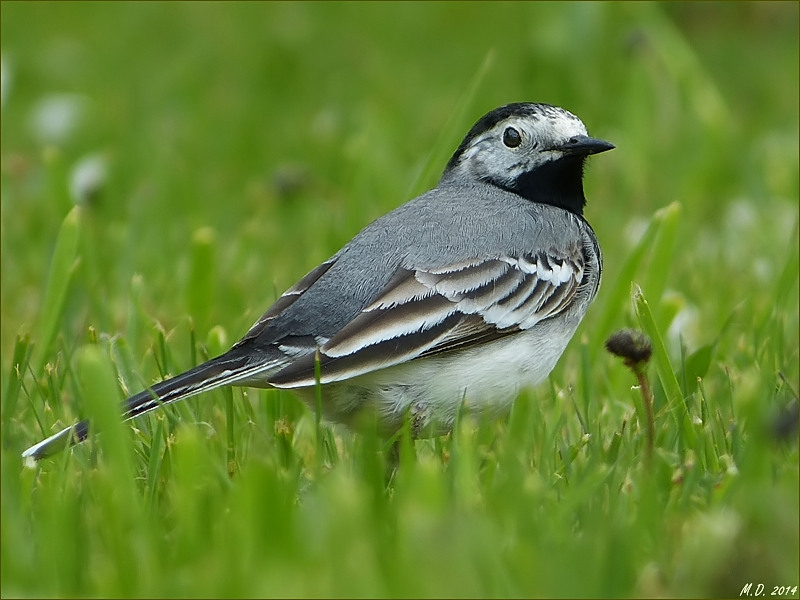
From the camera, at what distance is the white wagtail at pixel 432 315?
3605 millimetres

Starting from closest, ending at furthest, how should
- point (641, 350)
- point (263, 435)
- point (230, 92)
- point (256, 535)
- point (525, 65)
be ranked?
point (256, 535)
point (641, 350)
point (263, 435)
point (525, 65)
point (230, 92)

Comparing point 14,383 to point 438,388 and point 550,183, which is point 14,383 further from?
point 550,183

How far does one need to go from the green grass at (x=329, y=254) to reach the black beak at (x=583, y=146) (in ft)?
2.01

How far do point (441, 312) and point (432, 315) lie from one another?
0.04m

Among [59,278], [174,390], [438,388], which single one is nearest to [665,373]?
[438,388]

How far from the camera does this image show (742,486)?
115 inches

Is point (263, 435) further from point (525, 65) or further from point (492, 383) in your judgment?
point (525, 65)

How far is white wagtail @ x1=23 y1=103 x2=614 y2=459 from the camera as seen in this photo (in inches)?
142

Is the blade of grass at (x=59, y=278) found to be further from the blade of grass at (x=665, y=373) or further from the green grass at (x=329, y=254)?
the blade of grass at (x=665, y=373)

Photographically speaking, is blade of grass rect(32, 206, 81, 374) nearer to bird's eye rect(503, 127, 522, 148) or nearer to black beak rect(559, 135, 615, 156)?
bird's eye rect(503, 127, 522, 148)

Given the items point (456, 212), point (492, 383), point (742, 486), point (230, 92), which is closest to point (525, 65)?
point (230, 92)

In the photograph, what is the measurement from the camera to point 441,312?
3818mm

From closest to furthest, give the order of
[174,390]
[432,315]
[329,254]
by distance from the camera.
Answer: [174,390] < [432,315] < [329,254]

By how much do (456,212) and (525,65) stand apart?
445 cm
